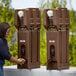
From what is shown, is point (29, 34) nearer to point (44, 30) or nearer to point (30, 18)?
point (30, 18)

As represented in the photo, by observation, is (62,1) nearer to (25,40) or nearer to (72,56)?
(72,56)

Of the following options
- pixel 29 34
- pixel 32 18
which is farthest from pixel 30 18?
pixel 29 34

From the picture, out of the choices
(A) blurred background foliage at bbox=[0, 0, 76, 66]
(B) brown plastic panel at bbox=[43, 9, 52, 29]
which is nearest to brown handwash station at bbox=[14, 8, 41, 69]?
(B) brown plastic panel at bbox=[43, 9, 52, 29]

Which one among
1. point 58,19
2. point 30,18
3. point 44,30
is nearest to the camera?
point 58,19

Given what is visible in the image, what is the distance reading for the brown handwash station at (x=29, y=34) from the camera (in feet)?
24.2

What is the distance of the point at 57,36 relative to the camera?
7.17m

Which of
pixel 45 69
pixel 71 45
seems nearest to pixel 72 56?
pixel 71 45

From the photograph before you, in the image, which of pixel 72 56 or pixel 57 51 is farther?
pixel 72 56

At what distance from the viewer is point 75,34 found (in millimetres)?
10828

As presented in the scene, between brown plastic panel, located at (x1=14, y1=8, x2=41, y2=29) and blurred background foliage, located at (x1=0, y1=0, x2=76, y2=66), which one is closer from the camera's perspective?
brown plastic panel, located at (x1=14, y1=8, x2=41, y2=29)

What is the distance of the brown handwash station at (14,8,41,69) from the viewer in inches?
290

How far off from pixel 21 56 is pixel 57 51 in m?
0.72

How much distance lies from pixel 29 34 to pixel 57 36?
540 mm

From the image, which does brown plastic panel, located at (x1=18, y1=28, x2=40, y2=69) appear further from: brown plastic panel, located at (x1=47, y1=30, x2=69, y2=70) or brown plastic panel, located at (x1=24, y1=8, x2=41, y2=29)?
brown plastic panel, located at (x1=47, y1=30, x2=69, y2=70)
